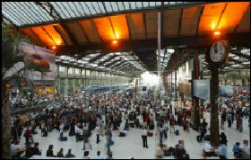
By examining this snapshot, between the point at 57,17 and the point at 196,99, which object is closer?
the point at 57,17

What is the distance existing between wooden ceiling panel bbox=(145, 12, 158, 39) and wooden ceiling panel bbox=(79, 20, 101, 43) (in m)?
3.65

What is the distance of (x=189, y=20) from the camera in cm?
1212

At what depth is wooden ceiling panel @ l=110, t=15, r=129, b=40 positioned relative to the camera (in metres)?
13.0

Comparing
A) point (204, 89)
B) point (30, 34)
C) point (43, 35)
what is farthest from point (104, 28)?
point (204, 89)

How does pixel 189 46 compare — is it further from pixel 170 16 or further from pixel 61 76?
pixel 61 76

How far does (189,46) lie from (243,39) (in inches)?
118

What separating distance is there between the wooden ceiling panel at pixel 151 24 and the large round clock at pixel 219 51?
3906 mm

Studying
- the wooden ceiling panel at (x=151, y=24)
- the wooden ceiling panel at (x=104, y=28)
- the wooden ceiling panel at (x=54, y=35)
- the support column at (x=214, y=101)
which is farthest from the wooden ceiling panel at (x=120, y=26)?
the support column at (x=214, y=101)

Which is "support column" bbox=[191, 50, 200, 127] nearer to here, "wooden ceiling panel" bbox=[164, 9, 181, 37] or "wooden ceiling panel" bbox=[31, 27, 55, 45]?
"wooden ceiling panel" bbox=[164, 9, 181, 37]

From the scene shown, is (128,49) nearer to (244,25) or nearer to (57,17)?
(57,17)

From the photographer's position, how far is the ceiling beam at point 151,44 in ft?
39.0

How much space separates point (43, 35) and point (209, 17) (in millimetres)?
11898

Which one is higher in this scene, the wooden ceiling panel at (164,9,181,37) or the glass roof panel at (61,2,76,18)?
the glass roof panel at (61,2,76,18)

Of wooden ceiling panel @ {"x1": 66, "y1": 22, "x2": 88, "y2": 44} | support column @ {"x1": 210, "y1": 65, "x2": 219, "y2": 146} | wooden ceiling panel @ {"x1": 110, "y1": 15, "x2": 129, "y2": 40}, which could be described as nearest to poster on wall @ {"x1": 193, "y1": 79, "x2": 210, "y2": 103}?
support column @ {"x1": 210, "y1": 65, "x2": 219, "y2": 146}
